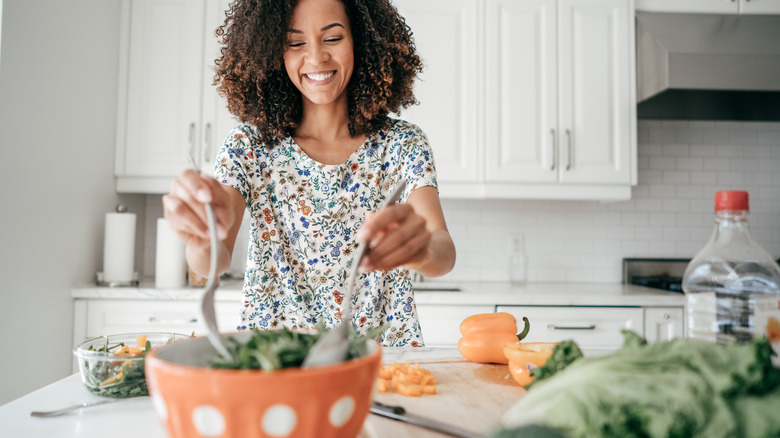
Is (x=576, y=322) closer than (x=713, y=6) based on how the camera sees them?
Yes

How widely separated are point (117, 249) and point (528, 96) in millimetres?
2134

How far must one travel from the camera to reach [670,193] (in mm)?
2908

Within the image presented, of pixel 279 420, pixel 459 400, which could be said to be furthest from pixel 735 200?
pixel 279 420

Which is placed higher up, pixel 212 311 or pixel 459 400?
pixel 212 311

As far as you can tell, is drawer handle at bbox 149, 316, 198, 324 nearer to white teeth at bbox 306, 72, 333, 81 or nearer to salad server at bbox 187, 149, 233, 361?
white teeth at bbox 306, 72, 333, 81

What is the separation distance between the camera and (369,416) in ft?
2.15

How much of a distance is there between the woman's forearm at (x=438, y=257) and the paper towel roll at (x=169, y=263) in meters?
1.69

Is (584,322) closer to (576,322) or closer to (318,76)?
(576,322)

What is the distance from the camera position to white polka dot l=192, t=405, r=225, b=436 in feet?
1.38

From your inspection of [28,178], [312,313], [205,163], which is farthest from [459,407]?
[205,163]

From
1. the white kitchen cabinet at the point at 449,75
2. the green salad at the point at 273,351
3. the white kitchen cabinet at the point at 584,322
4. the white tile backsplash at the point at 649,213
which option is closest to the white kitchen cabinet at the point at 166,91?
the white tile backsplash at the point at 649,213

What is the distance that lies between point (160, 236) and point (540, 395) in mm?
2251

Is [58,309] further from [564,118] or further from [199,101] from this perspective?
[564,118]

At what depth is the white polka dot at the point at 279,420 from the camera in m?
0.42
